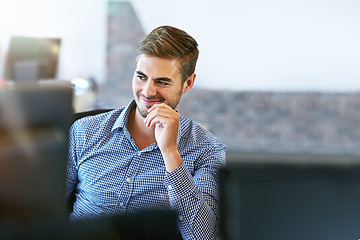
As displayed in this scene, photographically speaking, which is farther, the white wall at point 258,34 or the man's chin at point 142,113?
the white wall at point 258,34

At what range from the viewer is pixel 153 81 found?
133 centimetres

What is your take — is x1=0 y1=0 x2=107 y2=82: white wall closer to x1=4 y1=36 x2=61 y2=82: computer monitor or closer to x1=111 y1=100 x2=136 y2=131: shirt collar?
x1=4 y1=36 x2=61 y2=82: computer monitor

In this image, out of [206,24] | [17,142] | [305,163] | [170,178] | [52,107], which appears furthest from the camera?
[206,24]

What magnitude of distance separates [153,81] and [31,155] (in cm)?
73

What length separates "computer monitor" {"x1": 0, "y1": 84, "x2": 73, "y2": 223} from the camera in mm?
607

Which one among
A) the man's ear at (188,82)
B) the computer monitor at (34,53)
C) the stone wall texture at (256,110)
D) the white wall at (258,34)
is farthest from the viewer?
the stone wall texture at (256,110)

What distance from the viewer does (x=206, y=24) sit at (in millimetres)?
4062

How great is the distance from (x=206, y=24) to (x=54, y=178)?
11.7 ft

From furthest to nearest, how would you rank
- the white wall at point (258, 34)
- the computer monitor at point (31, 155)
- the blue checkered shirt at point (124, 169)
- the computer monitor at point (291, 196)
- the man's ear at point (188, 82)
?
the white wall at point (258, 34)
the man's ear at point (188, 82)
the blue checkered shirt at point (124, 169)
the computer monitor at point (31, 155)
the computer monitor at point (291, 196)

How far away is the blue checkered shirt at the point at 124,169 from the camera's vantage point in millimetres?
1269

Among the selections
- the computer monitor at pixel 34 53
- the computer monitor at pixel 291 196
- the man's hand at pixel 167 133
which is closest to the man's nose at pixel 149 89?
the man's hand at pixel 167 133

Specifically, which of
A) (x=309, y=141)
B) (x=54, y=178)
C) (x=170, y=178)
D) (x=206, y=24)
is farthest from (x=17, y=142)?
(x=309, y=141)

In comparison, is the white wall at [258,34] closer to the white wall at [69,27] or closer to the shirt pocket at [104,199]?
the white wall at [69,27]

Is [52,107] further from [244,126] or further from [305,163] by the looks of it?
[244,126]
